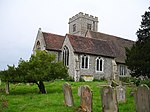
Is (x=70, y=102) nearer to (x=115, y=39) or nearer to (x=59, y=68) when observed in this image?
(x=59, y=68)

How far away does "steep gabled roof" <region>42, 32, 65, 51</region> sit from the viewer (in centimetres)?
3566

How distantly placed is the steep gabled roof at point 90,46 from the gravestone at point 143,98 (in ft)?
78.3

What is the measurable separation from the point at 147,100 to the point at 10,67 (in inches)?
525

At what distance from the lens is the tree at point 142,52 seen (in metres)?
18.3

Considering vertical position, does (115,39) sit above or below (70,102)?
above

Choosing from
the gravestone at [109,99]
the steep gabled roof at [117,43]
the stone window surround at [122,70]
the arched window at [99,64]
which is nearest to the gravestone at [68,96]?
the gravestone at [109,99]

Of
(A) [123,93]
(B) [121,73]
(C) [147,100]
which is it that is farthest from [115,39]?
(C) [147,100]

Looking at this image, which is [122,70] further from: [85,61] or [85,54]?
[85,54]

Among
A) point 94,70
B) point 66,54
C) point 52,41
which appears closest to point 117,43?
point 94,70

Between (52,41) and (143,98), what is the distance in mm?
29530

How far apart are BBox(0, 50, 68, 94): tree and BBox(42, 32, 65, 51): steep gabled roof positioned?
1588 cm

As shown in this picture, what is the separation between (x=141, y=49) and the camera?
18.7m

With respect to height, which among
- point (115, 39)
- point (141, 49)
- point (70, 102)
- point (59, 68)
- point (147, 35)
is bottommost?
point (70, 102)

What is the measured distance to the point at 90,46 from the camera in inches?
1350
